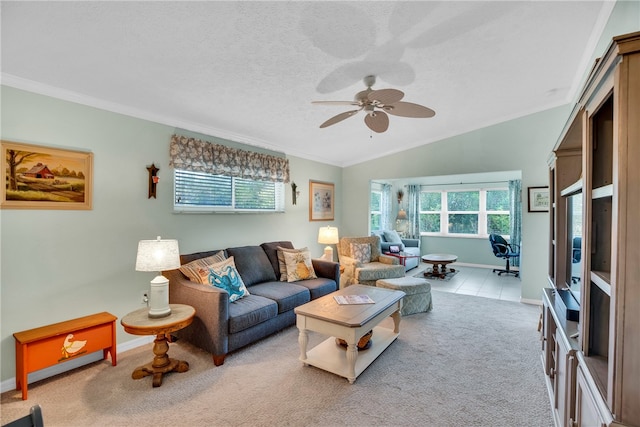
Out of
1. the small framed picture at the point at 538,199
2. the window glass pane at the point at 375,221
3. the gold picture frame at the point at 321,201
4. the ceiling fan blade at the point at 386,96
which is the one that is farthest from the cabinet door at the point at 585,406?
the window glass pane at the point at 375,221

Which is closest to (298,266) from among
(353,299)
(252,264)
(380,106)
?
(252,264)

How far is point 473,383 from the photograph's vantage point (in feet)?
8.00

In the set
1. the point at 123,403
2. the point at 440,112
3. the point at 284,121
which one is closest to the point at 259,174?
the point at 284,121

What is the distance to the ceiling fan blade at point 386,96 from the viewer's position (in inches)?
86.4

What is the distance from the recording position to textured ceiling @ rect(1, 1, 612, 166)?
1923 millimetres

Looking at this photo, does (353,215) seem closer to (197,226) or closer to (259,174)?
(259,174)

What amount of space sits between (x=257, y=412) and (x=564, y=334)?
196cm

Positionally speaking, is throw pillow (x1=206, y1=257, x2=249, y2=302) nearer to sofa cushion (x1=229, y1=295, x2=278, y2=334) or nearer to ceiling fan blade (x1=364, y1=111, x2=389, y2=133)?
sofa cushion (x1=229, y1=295, x2=278, y2=334)

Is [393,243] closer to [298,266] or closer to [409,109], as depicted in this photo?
[298,266]

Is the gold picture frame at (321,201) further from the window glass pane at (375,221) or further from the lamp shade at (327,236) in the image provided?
the window glass pane at (375,221)

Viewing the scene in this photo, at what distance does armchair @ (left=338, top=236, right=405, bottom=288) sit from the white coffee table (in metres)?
1.49

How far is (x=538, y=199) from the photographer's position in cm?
447

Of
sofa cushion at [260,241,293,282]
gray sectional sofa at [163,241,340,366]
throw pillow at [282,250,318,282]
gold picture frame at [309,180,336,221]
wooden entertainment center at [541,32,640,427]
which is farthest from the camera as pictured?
gold picture frame at [309,180,336,221]

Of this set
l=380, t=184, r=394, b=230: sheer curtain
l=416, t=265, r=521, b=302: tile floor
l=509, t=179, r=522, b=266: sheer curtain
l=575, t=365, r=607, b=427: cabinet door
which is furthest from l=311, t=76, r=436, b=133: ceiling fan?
l=509, t=179, r=522, b=266: sheer curtain
